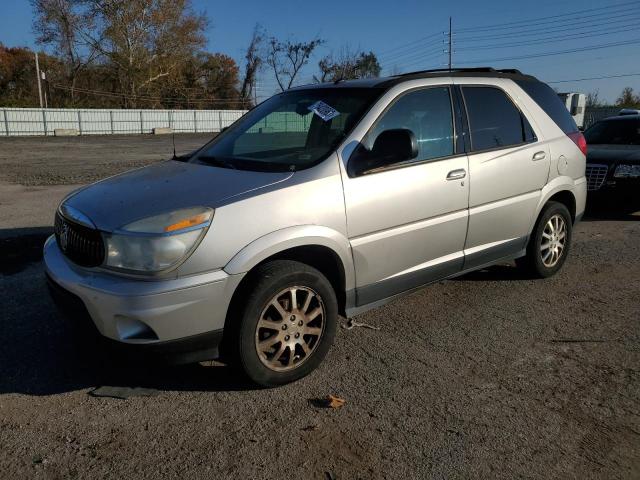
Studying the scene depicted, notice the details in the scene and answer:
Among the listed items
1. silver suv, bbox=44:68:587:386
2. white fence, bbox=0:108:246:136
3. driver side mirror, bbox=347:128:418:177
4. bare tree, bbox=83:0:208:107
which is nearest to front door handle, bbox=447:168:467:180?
silver suv, bbox=44:68:587:386

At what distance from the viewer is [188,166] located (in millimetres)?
3961

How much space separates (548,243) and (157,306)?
3.93 m

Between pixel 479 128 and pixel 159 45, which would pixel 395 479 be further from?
pixel 159 45

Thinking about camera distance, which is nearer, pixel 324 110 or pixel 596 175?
pixel 324 110

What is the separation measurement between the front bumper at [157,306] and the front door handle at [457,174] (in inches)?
74.4

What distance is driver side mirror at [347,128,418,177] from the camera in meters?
3.59

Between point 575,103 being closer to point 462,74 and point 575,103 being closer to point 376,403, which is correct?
point 462,74

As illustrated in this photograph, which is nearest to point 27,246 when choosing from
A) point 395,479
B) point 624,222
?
point 395,479

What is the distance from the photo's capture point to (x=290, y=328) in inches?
130

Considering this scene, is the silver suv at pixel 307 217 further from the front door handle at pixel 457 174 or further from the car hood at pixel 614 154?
the car hood at pixel 614 154

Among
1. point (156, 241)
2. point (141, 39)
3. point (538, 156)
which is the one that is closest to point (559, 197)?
point (538, 156)

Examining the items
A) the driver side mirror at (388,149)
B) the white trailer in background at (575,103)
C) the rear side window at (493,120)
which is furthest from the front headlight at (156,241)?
Answer: the white trailer in background at (575,103)

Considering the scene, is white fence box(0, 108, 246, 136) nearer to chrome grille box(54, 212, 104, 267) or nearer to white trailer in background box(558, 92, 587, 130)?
white trailer in background box(558, 92, 587, 130)

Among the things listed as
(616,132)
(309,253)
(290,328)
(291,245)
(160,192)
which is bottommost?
(290,328)
